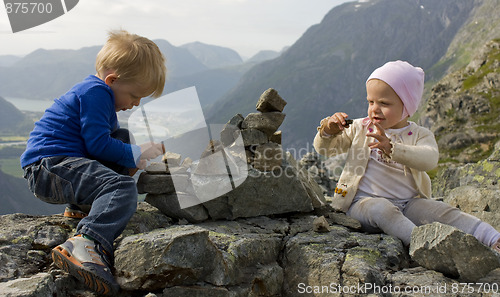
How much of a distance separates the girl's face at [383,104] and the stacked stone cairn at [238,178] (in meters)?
Result: 1.68

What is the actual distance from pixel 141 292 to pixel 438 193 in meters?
12.7

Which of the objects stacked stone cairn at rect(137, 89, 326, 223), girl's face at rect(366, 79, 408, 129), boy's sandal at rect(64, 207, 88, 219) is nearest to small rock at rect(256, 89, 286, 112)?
stacked stone cairn at rect(137, 89, 326, 223)

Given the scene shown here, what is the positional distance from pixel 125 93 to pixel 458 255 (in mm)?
5054

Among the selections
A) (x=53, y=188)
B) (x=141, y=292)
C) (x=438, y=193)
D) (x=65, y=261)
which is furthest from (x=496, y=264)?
(x=438, y=193)

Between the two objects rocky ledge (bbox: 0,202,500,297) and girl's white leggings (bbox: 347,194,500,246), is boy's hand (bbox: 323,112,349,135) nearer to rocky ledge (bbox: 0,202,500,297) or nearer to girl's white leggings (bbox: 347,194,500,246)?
girl's white leggings (bbox: 347,194,500,246)

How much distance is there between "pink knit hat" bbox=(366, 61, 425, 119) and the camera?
6.36 metres

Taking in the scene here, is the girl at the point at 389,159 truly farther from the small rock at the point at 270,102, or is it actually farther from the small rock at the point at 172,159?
the small rock at the point at 172,159

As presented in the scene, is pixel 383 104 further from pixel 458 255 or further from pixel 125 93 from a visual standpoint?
pixel 125 93

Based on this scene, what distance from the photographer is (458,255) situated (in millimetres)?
4570

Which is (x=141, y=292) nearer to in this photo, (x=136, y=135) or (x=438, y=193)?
(x=136, y=135)

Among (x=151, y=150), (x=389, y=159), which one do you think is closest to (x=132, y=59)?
(x=151, y=150)

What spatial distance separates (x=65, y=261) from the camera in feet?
13.3

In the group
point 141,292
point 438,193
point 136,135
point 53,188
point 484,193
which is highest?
point 136,135

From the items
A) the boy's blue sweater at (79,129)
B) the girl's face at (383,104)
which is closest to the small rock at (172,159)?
the boy's blue sweater at (79,129)
